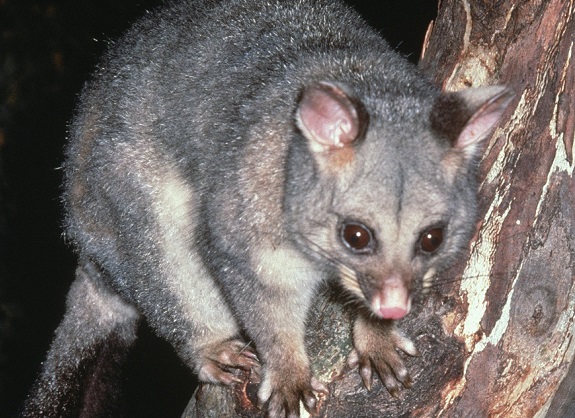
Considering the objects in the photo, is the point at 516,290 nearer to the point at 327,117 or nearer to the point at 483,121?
the point at 483,121

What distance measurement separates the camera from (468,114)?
2.98 m

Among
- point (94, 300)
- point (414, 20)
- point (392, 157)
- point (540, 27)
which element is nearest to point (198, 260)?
point (94, 300)

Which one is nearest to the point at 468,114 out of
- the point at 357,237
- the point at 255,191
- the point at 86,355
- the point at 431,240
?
the point at 431,240

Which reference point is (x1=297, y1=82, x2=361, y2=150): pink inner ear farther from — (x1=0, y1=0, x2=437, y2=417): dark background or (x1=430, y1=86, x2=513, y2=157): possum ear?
(x1=0, y1=0, x2=437, y2=417): dark background

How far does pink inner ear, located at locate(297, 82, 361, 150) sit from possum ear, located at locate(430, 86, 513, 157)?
12.8 inches

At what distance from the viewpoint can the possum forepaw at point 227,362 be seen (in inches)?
149

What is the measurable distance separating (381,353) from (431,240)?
623 mm

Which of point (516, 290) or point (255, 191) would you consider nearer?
point (516, 290)

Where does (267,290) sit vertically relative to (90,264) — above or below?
above

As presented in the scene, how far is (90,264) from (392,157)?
81.6 inches

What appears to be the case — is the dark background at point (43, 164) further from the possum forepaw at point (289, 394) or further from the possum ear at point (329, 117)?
the possum ear at point (329, 117)

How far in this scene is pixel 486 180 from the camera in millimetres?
3396

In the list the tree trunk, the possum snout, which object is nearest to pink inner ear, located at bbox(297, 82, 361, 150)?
the possum snout

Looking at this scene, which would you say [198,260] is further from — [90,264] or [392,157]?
[392,157]
